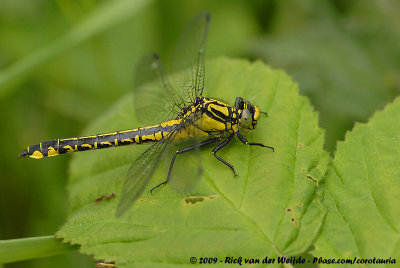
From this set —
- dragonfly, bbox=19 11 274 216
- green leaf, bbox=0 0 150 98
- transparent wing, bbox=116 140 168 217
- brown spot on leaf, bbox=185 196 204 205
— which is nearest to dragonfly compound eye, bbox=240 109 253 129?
dragonfly, bbox=19 11 274 216

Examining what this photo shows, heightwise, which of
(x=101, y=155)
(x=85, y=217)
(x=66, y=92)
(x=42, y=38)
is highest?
(x=42, y=38)

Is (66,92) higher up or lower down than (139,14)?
lower down

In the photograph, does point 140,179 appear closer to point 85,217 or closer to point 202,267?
point 85,217

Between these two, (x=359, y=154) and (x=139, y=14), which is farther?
(x=139, y=14)

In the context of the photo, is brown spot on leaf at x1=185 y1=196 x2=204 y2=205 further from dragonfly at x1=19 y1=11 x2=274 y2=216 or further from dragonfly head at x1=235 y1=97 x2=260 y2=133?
dragonfly head at x1=235 y1=97 x2=260 y2=133

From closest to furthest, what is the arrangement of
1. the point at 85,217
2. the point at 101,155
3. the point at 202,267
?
the point at 202,267
the point at 85,217
the point at 101,155

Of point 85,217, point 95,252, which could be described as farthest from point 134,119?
point 95,252

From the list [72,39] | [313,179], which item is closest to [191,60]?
[72,39]
